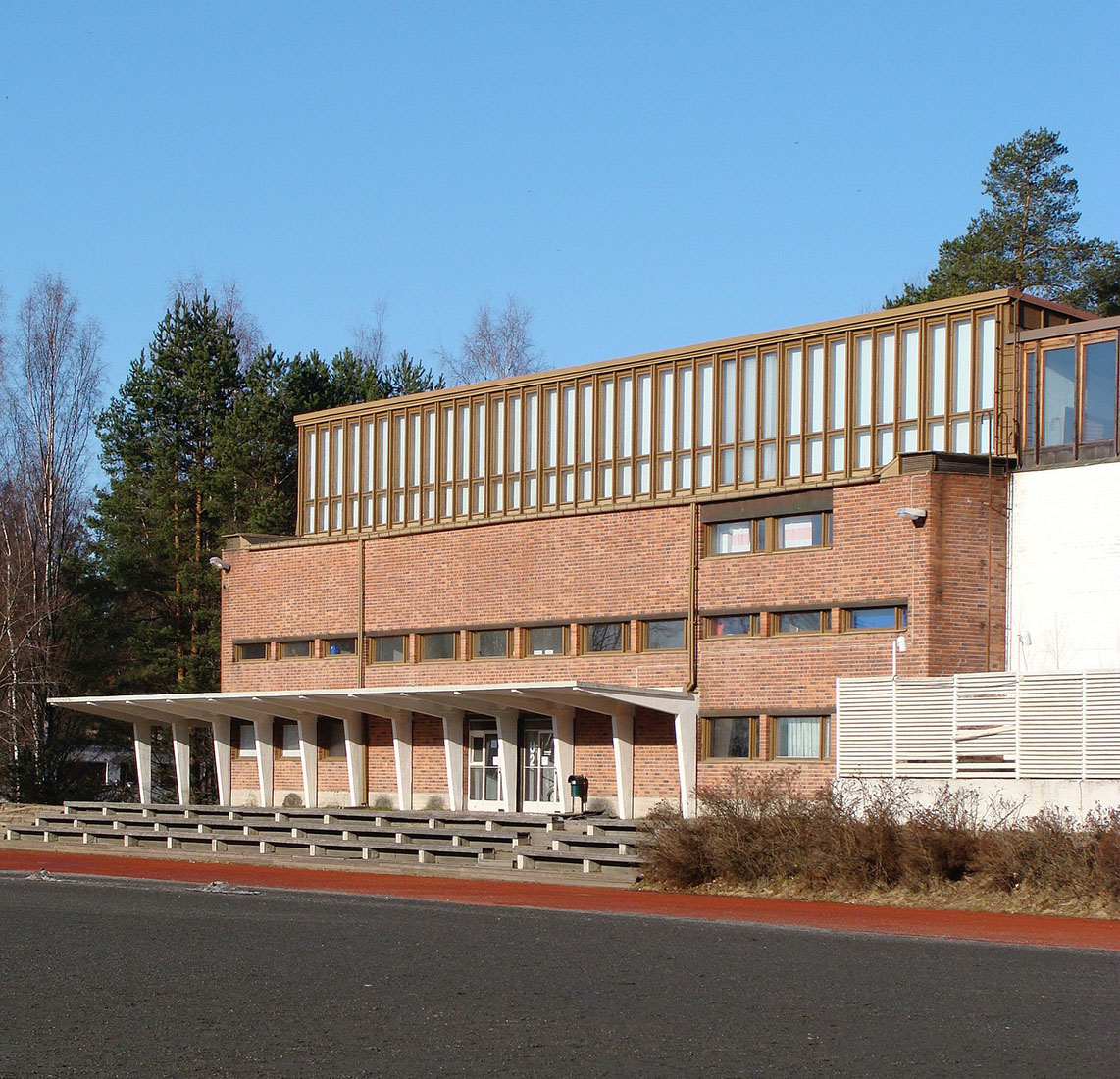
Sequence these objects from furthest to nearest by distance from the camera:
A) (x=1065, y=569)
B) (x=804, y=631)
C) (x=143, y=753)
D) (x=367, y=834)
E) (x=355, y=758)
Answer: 1. (x=143, y=753)
2. (x=355, y=758)
3. (x=367, y=834)
4. (x=804, y=631)
5. (x=1065, y=569)

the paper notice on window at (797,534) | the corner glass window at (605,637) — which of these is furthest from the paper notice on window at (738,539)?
the corner glass window at (605,637)

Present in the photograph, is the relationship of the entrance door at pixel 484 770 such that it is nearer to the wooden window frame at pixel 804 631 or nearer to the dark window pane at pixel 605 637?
the dark window pane at pixel 605 637

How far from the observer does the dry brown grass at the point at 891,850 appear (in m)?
20.7

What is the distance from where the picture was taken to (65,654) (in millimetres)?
56281

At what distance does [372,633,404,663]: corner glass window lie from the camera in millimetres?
40000

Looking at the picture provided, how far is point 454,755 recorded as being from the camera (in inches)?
1475

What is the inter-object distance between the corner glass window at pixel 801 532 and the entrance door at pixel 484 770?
899 centimetres

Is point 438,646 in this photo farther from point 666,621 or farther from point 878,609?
point 878,609

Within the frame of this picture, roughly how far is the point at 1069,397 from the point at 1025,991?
20.8 metres

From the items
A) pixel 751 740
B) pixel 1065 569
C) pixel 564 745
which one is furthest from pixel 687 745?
pixel 1065 569

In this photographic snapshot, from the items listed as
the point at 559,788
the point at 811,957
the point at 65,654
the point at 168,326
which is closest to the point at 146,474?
the point at 168,326

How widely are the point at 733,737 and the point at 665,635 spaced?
2.81 metres

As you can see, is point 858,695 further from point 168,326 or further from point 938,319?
point 168,326

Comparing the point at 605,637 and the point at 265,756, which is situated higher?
the point at 605,637
